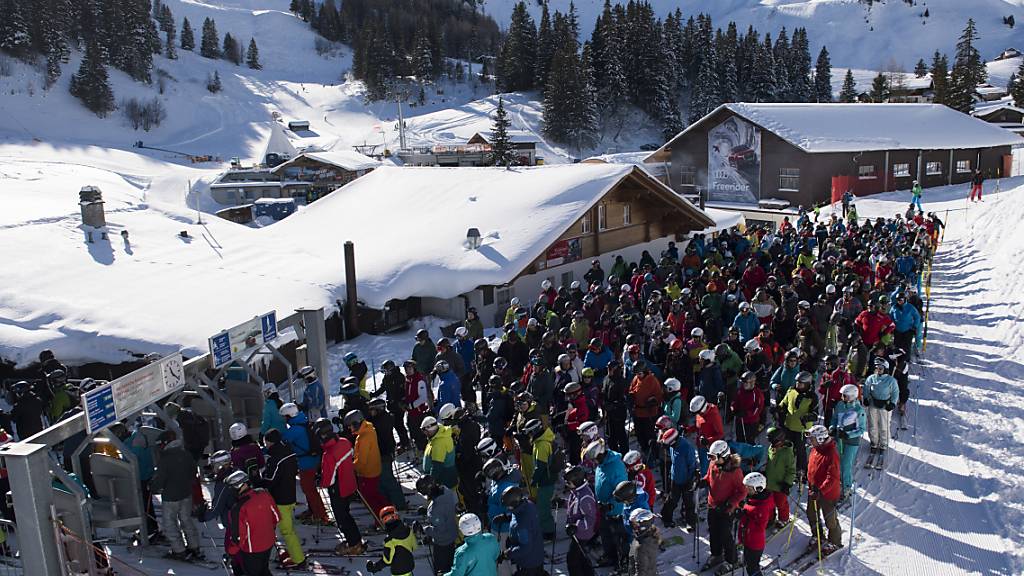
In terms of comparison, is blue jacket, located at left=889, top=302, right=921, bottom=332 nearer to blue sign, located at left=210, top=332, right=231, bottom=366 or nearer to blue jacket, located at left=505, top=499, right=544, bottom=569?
blue jacket, located at left=505, top=499, right=544, bottom=569

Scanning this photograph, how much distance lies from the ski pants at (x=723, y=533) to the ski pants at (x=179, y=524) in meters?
5.33

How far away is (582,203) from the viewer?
66.4 feet

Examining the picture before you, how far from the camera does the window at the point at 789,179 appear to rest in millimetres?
37281

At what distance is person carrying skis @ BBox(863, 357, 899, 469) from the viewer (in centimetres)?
941

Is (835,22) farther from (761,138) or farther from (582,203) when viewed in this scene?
(582,203)

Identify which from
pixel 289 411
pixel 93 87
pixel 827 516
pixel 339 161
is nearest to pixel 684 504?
pixel 827 516

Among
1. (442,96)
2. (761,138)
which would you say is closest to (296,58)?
(442,96)

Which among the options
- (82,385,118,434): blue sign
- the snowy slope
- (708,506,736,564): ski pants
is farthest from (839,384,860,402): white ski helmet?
the snowy slope

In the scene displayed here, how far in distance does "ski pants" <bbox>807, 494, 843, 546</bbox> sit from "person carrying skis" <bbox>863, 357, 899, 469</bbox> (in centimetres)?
223

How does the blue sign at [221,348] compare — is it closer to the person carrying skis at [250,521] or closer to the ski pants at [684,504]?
the person carrying skis at [250,521]

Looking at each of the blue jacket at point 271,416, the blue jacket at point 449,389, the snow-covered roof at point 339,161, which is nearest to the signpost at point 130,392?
the blue jacket at point 271,416

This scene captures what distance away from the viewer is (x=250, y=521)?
677cm

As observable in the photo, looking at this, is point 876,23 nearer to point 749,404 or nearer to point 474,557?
point 749,404

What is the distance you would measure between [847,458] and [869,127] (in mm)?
35519
